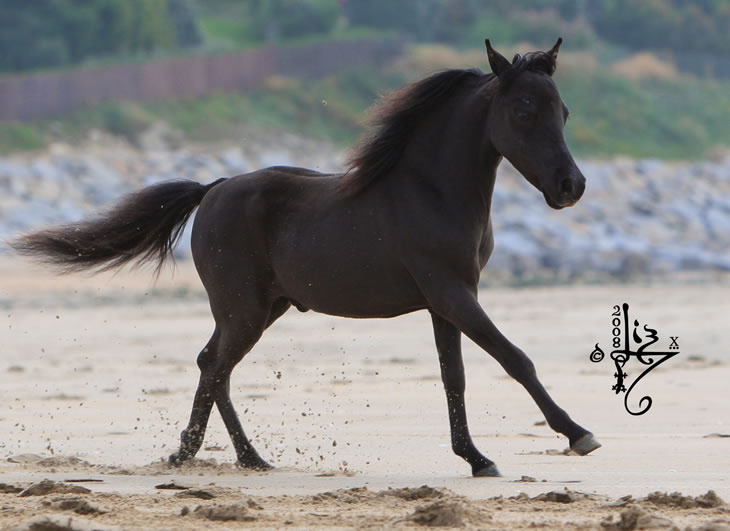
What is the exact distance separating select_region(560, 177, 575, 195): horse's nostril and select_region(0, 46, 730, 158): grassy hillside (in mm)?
21515

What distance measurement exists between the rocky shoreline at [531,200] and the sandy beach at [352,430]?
659 cm

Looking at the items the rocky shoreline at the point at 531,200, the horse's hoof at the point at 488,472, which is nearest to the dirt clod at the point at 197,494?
the horse's hoof at the point at 488,472

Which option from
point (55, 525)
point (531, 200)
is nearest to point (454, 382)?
point (55, 525)

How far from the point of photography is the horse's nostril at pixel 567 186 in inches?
215

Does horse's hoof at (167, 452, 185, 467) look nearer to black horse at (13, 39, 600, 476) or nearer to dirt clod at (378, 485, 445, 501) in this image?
black horse at (13, 39, 600, 476)

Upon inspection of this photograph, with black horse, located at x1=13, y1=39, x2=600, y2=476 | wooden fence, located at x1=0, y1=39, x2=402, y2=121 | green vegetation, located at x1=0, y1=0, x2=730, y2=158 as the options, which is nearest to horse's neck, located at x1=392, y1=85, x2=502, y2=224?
black horse, located at x1=13, y1=39, x2=600, y2=476

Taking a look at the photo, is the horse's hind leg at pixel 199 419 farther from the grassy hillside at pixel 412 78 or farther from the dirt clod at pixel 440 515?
the grassy hillside at pixel 412 78

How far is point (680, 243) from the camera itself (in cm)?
2298

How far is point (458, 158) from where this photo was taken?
5918 millimetres

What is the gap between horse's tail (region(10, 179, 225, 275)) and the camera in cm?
700

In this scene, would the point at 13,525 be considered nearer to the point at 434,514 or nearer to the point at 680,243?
the point at 434,514

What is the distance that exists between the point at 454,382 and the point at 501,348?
512 millimetres

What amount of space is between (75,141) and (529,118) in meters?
22.4

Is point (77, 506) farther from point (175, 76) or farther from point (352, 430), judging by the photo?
point (175, 76)
